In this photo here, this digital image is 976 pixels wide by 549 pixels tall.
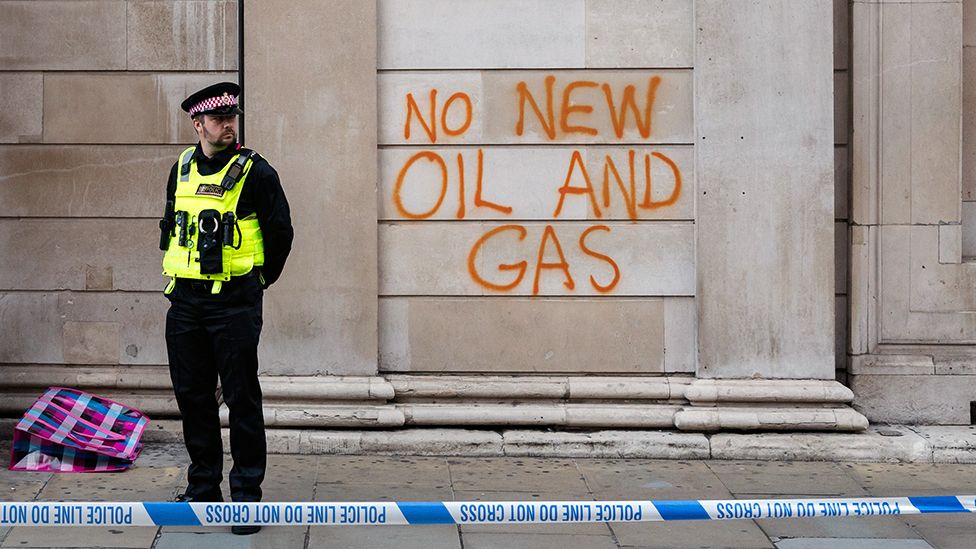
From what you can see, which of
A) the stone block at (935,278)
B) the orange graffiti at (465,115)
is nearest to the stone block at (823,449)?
the stone block at (935,278)

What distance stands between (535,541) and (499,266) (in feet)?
7.67

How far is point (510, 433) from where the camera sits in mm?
7590

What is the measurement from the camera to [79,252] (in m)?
8.03

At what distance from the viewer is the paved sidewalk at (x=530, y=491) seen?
578cm

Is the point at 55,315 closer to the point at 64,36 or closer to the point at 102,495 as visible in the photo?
the point at 64,36

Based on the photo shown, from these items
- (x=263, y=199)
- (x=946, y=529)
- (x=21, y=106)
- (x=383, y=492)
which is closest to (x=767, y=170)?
(x=946, y=529)

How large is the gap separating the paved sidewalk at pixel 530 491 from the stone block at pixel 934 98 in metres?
1.84

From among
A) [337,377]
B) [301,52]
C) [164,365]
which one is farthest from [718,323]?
[164,365]

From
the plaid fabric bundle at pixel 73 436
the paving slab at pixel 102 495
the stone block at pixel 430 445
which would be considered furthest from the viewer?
the stone block at pixel 430 445

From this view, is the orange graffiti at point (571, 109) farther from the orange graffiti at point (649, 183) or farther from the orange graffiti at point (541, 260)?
the orange graffiti at point (541, 260)

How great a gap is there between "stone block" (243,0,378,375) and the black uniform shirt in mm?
1660

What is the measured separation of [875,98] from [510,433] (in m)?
3.06

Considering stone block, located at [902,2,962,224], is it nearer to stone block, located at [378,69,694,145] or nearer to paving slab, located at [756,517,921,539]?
stone block, located at [378,69,694,145]

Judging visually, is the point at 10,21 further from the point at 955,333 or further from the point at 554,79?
the point at 955,333
